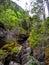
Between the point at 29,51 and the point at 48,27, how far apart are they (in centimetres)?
420

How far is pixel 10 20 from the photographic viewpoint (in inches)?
1177

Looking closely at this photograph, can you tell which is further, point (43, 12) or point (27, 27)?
point (27, 27)

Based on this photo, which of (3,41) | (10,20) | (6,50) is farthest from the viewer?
(10,20)

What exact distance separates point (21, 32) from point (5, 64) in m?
13.1

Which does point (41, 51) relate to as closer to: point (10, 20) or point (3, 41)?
point (3, 41)

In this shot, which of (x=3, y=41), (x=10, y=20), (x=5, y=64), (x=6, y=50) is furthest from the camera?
(x=10, y=20)

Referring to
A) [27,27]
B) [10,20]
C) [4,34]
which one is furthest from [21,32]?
[4,34]

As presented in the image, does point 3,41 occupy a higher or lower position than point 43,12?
lower

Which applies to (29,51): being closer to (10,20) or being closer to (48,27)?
(48,27)

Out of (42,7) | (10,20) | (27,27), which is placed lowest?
(27,27)

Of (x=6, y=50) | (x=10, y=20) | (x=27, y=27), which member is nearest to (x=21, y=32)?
(x=10, y=20)

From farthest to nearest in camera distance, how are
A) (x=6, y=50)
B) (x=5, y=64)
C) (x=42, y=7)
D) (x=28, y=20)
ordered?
(x=28, y=20), (x=42, y=7), (x=6, y=50), (x=5, y=64)

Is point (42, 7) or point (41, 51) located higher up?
point (42, 7)

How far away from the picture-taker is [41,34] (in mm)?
18578
